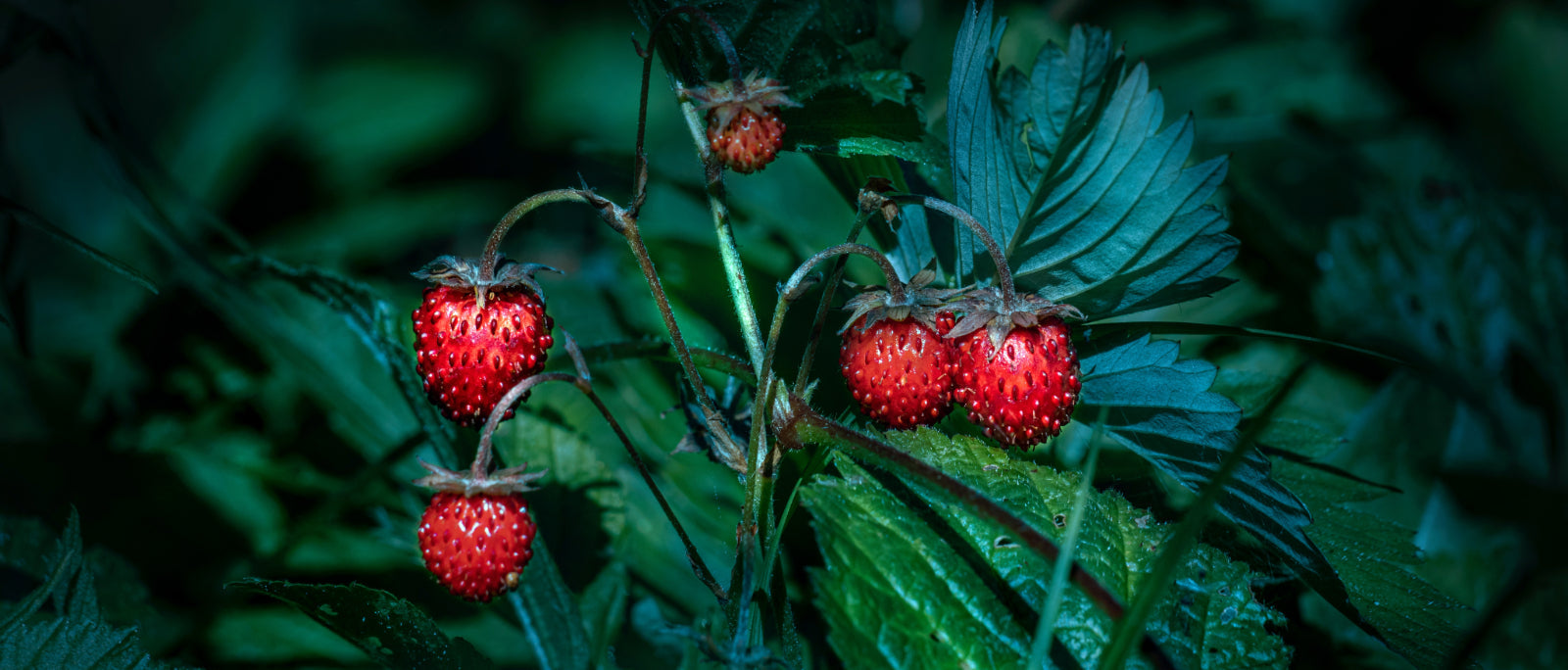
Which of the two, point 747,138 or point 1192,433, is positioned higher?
point 747,138

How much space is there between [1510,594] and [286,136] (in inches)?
95.9

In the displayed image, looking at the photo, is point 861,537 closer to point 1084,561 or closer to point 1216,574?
point 1084,561

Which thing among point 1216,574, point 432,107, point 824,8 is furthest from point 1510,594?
point 432,107

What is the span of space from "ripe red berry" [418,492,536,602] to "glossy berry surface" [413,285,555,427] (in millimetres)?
83

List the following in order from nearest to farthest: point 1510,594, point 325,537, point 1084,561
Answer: point 1510,594
point 1084,561
point 325,537

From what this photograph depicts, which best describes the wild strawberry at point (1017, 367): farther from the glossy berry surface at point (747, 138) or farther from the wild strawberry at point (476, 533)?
the wild strawberry at point (476, 533)

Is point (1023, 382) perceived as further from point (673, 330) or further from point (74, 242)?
point (74, 242)

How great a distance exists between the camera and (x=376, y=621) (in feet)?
2.39

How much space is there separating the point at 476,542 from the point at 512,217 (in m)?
0.30

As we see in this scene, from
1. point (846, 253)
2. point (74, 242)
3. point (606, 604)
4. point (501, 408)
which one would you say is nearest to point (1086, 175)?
point (846, 253)

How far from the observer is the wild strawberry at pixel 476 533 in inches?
30.3

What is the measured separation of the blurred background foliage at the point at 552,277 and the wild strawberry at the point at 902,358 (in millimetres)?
205

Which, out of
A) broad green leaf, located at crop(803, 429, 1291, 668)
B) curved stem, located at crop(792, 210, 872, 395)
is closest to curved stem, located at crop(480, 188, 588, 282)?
curved stem, located at crop(792, 210, 872, 395)

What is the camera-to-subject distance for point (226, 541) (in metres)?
1.43
